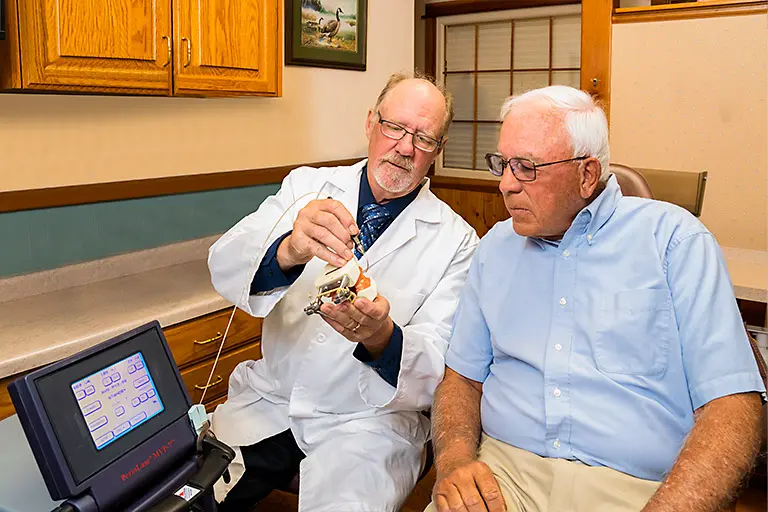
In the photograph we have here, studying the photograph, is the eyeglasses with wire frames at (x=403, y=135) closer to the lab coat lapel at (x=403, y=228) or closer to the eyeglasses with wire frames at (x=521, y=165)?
the lab coat lapel at (x=403, y=228)

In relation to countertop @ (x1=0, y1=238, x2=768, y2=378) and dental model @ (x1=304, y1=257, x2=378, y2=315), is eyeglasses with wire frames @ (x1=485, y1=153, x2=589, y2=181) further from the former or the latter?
countertop @ (x1=0, y1=238, x2=768, y2=378)

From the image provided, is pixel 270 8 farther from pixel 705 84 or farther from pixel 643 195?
pixel 705 84

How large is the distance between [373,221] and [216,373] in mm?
954

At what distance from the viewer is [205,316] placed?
245cm

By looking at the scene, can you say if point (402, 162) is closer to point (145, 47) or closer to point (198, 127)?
point (145, 47)

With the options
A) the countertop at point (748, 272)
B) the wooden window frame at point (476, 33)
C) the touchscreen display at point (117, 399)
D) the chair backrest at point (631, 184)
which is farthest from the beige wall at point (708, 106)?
the touchscreen display at point (117, 399)

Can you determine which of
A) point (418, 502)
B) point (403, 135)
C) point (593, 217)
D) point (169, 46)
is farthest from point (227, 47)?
point (418, 502)

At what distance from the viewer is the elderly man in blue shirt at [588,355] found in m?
1.40

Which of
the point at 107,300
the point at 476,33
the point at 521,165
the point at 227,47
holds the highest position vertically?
the point at 476,33

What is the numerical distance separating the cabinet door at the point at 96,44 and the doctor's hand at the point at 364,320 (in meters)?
1.09

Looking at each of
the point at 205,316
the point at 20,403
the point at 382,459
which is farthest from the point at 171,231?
the point at 20,403

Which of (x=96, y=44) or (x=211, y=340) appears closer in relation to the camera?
(x=96, y=44)

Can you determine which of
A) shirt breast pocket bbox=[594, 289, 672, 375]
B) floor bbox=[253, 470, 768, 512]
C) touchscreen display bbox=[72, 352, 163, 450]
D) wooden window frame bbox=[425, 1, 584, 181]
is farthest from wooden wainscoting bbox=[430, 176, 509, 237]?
touchscreen display bbox=[72, 352, 163, 450]

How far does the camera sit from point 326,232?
1.55m
